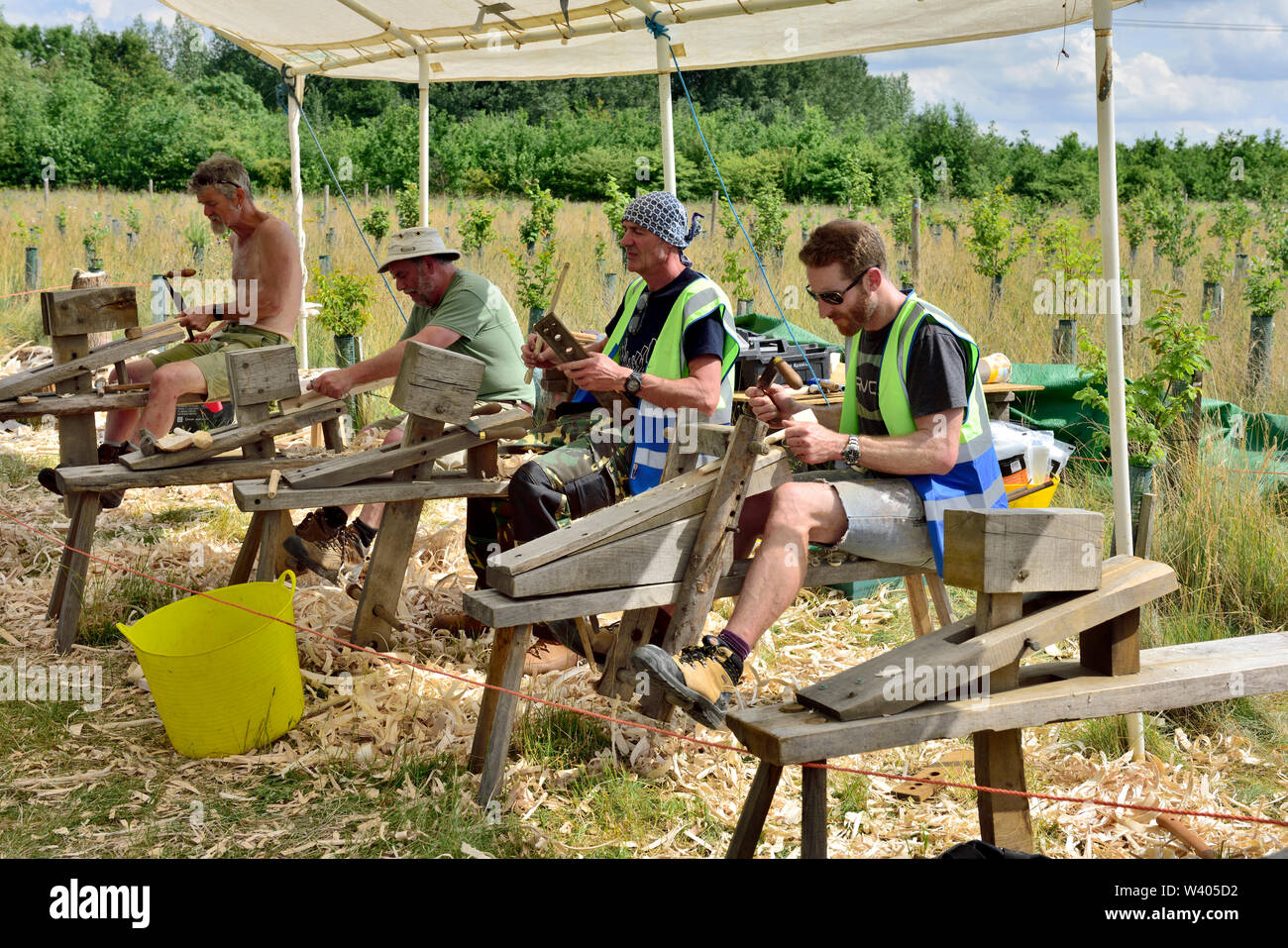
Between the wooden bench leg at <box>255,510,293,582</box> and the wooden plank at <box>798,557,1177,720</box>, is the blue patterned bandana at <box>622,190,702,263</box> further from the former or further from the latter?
the wooden plank at <box>798,557,1177,720</box>

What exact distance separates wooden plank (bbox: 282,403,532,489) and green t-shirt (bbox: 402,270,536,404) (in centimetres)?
68

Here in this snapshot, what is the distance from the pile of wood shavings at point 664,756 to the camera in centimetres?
335

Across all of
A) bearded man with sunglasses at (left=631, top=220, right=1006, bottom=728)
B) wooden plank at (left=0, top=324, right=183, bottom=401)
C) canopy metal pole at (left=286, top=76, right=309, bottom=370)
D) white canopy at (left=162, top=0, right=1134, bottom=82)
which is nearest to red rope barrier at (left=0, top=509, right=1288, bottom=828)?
bearded man with sunglasses at (left=631, top=220, right=1006, bottom=728)

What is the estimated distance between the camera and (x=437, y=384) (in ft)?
14.3

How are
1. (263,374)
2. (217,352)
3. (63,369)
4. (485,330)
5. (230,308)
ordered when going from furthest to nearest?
(230,308) → (217,352) → (63,369) → (485,330) → (263,374)

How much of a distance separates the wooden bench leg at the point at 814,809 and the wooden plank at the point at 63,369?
4653mm

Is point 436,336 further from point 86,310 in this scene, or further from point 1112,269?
point 1112,269

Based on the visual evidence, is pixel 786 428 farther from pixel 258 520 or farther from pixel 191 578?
pixel 191 578

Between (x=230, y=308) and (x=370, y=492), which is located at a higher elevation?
(x=230, y=308)

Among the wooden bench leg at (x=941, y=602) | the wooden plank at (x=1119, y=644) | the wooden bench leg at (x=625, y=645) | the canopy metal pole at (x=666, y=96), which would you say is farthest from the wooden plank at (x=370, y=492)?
the wooden plank at (x=1119, y=644)

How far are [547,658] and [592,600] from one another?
1.29 m

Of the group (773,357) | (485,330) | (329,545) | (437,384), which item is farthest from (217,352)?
(773,357)

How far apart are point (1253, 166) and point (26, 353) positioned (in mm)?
27306

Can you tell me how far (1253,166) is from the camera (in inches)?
1079
